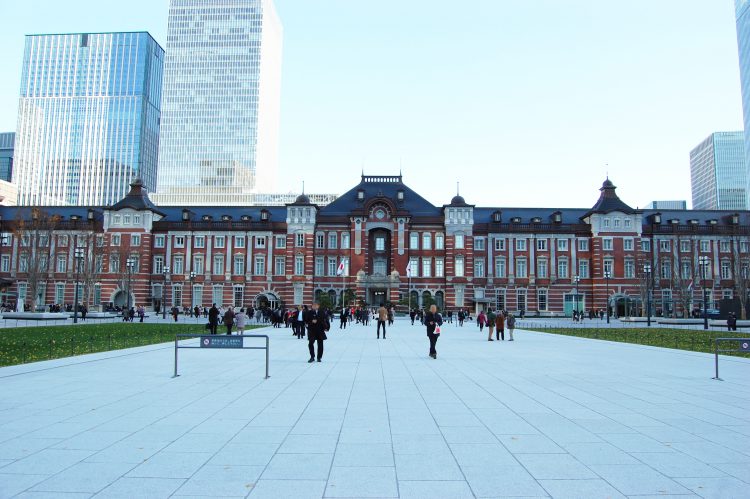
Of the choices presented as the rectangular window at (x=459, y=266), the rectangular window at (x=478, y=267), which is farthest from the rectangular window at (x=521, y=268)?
the rectangular window at (x=459, y=266)

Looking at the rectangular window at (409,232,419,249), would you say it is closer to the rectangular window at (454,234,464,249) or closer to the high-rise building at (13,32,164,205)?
the rectangular window at (454,234,464,249)

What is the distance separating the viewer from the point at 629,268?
66.5 meters

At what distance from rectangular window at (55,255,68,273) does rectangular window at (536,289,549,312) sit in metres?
58.2

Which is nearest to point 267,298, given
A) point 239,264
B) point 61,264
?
point 239,264

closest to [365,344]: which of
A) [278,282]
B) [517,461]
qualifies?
[517,461]

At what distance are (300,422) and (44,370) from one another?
879 centimetres

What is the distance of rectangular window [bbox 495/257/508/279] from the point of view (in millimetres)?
68375

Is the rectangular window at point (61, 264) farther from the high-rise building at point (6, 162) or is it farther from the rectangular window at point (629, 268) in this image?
the high-rise building at point (6, 162)

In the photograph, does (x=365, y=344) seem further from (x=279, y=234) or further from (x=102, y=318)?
(x=279, y=234)

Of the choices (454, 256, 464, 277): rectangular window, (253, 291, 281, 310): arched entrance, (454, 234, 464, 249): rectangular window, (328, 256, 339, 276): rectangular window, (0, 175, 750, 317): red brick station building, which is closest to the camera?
(0, 175, 750, 317): red brick station building

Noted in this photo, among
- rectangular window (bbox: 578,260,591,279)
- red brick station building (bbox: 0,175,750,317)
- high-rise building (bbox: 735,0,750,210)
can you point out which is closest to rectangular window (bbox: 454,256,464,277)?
red brick station building (bbox: 0,175,750,317)

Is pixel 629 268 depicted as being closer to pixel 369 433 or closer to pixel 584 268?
pixel 584 268

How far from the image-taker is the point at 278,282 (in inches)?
2714

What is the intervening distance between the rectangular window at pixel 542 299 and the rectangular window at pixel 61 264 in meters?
58.2
